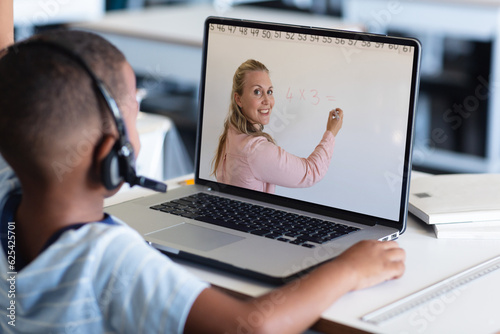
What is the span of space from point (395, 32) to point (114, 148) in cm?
394

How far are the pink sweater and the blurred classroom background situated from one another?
1.43m

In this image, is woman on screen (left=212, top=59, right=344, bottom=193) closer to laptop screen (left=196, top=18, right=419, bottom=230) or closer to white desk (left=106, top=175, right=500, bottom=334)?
laptop screen (left=196, top=18, right=419, bottom=230)

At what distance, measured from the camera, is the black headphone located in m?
0.75

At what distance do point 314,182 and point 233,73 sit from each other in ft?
0.80

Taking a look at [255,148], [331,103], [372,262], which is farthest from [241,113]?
[372,262]

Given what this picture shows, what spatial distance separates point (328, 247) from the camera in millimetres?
951

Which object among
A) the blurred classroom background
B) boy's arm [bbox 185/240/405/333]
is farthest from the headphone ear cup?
the blurred classroom background

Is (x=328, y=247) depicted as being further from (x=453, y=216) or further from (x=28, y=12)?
(x=28, y=12)

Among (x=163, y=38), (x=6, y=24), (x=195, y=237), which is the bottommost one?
(x=195, y=237)

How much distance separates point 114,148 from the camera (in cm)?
78

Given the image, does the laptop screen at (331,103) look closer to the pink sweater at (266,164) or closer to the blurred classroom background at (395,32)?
the pink sweater at (266,164)

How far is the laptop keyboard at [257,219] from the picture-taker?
0.99 meters

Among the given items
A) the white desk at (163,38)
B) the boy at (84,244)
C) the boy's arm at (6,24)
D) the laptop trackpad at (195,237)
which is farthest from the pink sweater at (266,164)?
the white desk at (163,38)

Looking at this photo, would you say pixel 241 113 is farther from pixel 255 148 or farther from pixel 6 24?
pixel 6 24
